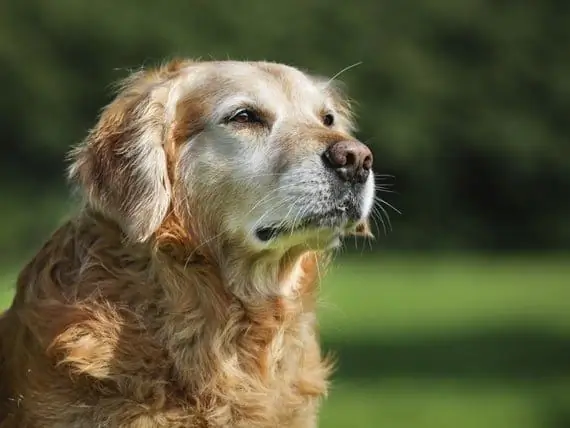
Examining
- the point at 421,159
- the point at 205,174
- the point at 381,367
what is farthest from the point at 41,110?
A: the point at 205,174

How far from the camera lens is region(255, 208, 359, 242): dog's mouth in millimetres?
5184

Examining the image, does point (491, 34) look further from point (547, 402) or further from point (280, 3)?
point (547, 402)

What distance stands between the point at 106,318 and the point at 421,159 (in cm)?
3000

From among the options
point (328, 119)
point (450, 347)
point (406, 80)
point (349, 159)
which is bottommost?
point (349, 159)

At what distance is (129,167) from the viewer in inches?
205

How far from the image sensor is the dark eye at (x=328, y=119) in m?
5.83

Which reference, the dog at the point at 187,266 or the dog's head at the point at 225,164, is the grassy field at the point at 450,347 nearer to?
the dog at the point at 187,266

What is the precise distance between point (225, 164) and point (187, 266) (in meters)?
0.48

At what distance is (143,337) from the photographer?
5.09 metres

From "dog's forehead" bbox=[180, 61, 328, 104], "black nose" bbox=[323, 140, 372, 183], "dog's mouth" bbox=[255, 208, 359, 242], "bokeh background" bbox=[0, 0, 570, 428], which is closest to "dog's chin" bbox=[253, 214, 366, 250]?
"dog's mouth" bbox=[255, 208, 359, 242]

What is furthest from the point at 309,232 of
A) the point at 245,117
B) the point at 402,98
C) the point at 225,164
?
the point at 402,98

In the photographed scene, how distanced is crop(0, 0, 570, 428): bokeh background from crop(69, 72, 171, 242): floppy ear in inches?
814

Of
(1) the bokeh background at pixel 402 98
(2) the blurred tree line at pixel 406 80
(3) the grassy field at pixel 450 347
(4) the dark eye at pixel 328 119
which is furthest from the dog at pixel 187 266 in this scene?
(2) the blurred tree line at pixel 406 80

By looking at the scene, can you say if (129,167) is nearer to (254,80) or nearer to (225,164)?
(225,164)
